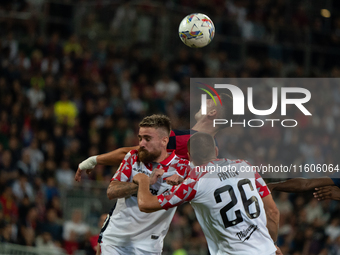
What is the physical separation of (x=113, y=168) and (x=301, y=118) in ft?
23.6

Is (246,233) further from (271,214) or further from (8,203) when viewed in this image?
(8,203)

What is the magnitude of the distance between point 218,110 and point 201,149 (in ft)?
5.26

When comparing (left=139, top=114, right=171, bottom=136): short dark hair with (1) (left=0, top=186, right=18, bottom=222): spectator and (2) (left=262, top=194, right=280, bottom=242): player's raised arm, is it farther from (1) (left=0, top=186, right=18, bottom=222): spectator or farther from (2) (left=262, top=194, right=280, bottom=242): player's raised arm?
(1) (left=0, top=186, right=18, bottom=222): spectator

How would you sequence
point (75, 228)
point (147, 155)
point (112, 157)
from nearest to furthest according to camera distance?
1. point (147, 155)
2. point (112, 157)
3. point (75, 228)

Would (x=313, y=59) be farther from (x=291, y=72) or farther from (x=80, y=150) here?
(x=80, y=150)

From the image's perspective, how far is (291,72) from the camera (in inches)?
782

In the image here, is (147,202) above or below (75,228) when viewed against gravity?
above

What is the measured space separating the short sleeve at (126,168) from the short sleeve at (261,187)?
1579 millimetres

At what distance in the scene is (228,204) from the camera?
211 inches

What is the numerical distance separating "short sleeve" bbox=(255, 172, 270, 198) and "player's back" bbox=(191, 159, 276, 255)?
0.71ft

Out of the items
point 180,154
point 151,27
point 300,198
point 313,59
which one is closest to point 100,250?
point 180,154

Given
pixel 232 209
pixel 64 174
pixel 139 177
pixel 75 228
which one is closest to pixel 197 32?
pixel 139 177

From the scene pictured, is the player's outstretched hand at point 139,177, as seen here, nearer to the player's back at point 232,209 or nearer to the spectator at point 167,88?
the player's back at point 232,209

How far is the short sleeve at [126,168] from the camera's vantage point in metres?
6.18
